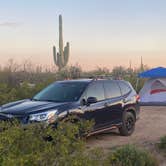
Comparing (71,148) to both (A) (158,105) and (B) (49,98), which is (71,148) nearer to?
(B) (49,98)

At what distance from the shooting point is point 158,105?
22766mm

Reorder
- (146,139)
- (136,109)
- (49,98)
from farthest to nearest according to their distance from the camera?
(136,109) → (146,139) → (49,98)

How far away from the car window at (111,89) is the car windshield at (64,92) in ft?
2.45

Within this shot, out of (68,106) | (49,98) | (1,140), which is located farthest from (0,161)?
(49,98)

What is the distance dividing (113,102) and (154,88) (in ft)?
38.6

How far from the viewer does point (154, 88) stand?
23.3 meters

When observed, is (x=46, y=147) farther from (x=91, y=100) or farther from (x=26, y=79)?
(x=26, y=79)

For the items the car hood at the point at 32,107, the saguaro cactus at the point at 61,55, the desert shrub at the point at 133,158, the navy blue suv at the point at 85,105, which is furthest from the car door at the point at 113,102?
the saguaro cactus at the point at 61,55

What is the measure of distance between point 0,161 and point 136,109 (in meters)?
9.08

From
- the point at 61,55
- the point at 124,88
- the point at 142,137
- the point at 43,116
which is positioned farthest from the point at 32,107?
the point at 61,55

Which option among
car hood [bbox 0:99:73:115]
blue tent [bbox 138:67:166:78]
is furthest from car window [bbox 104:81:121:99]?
blue tent [bbox 138:67:166:78]

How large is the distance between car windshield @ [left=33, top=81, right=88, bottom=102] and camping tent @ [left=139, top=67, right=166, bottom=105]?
1150cm

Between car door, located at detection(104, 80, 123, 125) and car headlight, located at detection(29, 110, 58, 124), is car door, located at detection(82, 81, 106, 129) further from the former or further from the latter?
car headlight, located at detection(29, 110, 58, 124)

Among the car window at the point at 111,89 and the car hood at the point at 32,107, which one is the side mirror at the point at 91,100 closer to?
the car hood at the point at 32,107
